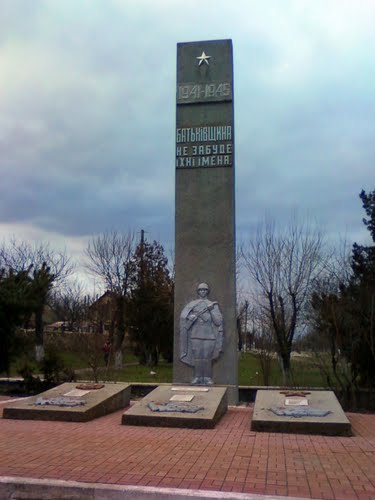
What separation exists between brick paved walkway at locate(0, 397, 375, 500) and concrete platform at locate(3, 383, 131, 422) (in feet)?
1.17

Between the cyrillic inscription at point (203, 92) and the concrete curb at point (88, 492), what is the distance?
9870 millimetres

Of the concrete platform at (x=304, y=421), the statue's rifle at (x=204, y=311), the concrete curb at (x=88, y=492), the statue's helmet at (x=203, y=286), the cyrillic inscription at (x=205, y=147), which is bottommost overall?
the concrete curb at (x=88, y=492)

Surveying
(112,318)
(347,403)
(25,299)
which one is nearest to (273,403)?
(347,403)

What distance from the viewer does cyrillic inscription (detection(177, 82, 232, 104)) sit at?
42.3ft

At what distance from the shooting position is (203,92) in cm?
1302

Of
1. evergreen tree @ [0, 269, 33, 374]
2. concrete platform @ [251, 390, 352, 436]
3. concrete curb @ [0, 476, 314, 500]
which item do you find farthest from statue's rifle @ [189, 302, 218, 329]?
concrete curb @ [0, 476, 314, 500]

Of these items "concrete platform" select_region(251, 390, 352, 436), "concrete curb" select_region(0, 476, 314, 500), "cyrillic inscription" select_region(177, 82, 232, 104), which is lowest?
"concrete curb" select_region(0, 476, 314, 500)

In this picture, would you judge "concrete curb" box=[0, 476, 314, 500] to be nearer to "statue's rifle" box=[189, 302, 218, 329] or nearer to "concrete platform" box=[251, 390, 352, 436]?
"concrete platform" box=[251, 390, 352, 436]

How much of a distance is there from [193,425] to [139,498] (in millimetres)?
3631

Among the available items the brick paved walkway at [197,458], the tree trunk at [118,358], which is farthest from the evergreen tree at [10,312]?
the tree trunk at [118,358]

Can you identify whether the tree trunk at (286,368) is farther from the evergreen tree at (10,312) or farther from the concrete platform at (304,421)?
the evergreen tree at (10,312)

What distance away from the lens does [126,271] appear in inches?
1259

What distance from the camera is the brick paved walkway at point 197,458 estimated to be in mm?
5199

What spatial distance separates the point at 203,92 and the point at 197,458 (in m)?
9.17
